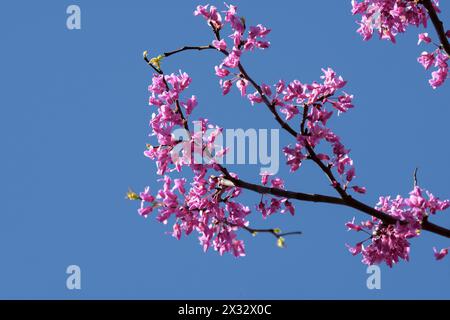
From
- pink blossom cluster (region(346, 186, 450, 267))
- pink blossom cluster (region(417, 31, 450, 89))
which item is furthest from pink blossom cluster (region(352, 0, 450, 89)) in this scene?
pink blossom cluster (region(346, 186, 450, 267))

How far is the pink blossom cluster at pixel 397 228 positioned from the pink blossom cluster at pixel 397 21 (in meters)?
2.46

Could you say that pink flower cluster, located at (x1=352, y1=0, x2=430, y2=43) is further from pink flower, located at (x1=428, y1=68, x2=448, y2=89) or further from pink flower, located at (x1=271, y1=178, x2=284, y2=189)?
pink flower, located at (x1=271, y1=178, x2=284, y2=189)

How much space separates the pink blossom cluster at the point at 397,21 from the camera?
9.38 metres

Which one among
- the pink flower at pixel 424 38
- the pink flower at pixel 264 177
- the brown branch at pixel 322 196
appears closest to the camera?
the brown branch at pixel 322 196

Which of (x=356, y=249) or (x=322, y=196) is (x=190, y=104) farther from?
Result: (x=356, y=249)

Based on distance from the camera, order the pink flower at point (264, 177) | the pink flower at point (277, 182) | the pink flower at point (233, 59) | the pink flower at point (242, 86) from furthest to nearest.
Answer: the pink flower at point (277, 182) → the pink flower at point (264, 177) → the pink flower at point (242, 86) → the pink flower at point (233, 59)

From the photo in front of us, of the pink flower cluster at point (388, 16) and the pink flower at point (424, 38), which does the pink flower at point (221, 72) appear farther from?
the pink flower at point (424, 38)

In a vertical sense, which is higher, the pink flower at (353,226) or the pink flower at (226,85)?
the pink flower at (226,85)

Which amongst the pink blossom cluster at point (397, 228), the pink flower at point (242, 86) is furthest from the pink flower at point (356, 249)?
the pink flower at point (242, 86)

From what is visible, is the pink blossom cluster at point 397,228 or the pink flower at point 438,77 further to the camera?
the pink flower at point 438,77

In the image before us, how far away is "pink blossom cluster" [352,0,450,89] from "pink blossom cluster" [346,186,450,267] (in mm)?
2464

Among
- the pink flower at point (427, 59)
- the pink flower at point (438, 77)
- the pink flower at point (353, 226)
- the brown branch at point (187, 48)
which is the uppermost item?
the pink flower at point (427, 59)

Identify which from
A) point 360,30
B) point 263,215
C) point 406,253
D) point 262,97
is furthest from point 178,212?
point 360,30

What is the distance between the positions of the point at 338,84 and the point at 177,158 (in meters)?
2.26
